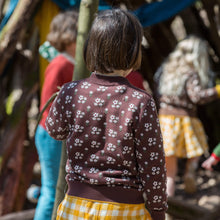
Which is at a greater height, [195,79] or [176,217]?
[195,79]

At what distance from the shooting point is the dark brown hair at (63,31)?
7.48 feet

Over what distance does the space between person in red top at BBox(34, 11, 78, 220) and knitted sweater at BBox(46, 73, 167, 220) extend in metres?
0.79

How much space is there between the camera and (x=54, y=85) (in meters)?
2.14

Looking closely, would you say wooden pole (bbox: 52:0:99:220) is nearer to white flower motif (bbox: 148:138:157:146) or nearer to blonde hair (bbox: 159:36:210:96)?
white flower motif (bbox: 148:138:157:146)

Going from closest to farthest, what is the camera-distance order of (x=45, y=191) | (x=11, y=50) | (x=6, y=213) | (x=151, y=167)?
1. (x=151, y=167)
2. (x=45, y=191)
3. (x=11, y=50)
4. (x=6, y=213)

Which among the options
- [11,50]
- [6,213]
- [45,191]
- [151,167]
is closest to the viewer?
[151,167]

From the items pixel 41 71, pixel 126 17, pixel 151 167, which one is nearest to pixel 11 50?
pixel 41 71

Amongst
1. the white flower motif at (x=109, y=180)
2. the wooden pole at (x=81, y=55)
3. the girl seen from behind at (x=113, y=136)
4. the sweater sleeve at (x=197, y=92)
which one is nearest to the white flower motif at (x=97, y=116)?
the girl seen from behind at (x=113, y=136)

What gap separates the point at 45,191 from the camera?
2.23 meters

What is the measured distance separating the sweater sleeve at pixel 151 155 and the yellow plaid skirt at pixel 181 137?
1.85 m

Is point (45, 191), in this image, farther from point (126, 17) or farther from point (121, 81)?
point (126, 17)

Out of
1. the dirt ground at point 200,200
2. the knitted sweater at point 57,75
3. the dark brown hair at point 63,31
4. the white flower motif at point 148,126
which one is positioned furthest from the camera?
the dirt ground at point 200,200

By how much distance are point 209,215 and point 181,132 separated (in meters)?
0.72

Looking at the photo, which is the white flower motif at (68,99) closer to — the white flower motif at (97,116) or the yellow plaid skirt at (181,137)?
the white flower motif at (97,116)
